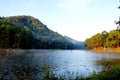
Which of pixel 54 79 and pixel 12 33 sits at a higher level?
pixel 12 33

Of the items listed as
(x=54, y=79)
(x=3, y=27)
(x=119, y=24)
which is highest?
(x=3, y=27)

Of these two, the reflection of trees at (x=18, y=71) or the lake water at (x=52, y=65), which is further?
the lake water at (x=52, y=65)

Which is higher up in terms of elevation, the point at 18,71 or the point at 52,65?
the point at 52,65

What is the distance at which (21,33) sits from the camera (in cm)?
18938

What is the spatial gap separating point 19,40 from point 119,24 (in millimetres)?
133279

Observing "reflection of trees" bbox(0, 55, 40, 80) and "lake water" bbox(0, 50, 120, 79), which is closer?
"reflection of trees" bbox(0, 55, 40, 80)

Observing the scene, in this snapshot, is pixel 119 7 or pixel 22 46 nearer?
pixel 119 7

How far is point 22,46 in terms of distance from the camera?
183750mm

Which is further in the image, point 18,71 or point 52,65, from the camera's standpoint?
point 52,65

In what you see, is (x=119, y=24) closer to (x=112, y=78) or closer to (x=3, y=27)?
(x=112, y=78)

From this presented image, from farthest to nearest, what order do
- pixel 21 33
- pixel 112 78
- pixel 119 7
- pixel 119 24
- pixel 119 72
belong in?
A: pixel 21 33 → pixel 119 24 → pixel 119 7 → pixel 119 72 → pixel 112 78

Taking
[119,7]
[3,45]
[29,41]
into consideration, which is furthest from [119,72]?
[29,41]

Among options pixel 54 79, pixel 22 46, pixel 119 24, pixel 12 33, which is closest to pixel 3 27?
pixel 12 33

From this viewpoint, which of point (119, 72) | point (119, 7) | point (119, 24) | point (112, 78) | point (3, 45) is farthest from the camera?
point (3, 45)
